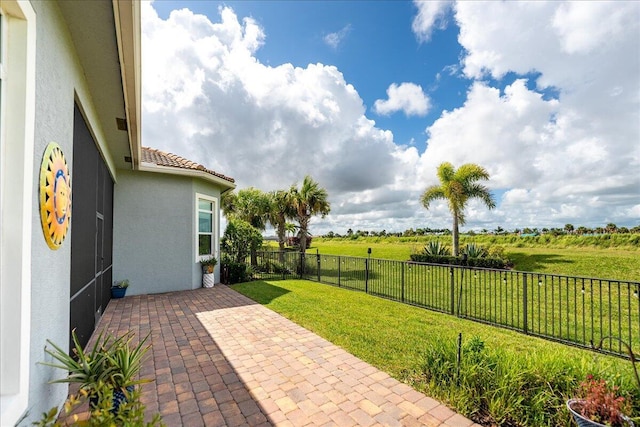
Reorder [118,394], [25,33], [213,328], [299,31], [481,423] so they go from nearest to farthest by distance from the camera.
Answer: [25,33]
[118,394]
[481,423]
[213,328]
[299,31]

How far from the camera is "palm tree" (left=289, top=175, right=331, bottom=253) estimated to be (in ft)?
52.3

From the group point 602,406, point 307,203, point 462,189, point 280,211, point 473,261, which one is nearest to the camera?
point 602,406

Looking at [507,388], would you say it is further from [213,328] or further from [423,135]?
[423,135]

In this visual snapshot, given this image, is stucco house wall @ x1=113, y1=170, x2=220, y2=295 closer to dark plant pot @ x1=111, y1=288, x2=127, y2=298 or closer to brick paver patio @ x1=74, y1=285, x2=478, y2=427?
dark plant pot @ x1=111, y1=288, x2=127, y2=298

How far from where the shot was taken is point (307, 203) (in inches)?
631

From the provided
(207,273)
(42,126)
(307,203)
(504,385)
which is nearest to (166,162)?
(207,273)

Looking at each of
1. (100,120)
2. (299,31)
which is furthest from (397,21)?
(100,120)

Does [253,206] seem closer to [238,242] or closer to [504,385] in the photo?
[238,242]

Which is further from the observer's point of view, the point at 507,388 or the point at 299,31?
the point at 299,31

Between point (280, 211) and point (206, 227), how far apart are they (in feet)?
27.6

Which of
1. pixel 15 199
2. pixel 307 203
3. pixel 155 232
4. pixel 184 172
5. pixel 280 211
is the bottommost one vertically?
Answer: pixel 155 232

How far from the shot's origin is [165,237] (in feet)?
26.7

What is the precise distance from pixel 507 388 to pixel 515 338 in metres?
2.64

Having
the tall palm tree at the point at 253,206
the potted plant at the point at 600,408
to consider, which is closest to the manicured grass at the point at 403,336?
the potted plant at the point at 600,408
